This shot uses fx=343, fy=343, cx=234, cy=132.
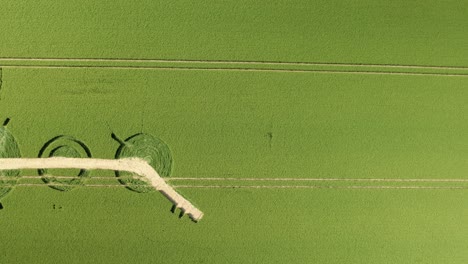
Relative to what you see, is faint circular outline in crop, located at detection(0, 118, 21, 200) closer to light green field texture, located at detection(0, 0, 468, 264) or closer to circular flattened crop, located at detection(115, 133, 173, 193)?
light green field texture, located at detection(0, 0, 468, 264)

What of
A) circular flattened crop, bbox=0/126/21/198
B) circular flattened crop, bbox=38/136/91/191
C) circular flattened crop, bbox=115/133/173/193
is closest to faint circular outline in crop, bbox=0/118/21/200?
circular flattened crop, bbox=0/126/21/198

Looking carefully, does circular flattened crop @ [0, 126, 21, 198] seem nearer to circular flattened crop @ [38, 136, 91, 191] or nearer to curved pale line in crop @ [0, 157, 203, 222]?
curved pale line in crop @ [0, 157, 203, 222]

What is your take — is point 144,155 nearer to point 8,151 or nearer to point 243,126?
point 243,126

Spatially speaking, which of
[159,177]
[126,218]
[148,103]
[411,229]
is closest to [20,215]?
[126,218]

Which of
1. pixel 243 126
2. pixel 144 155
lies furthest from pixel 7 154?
pixel 243 126

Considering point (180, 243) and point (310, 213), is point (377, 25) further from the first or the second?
point (180, 243)

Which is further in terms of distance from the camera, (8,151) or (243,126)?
(243,126)

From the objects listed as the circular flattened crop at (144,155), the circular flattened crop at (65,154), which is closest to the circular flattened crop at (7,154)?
the circular flattened crop at (65,154)
